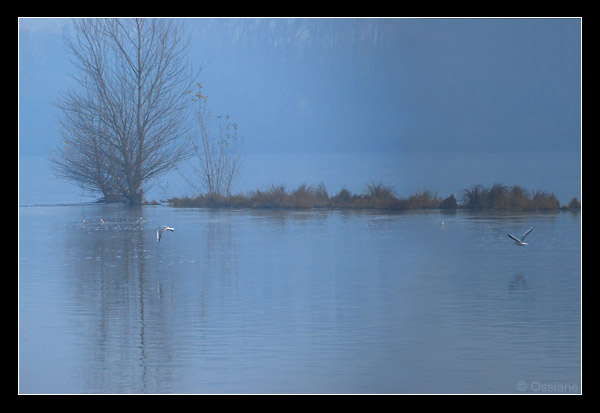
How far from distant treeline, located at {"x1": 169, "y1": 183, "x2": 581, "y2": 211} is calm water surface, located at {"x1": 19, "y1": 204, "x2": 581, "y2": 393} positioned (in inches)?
99.1

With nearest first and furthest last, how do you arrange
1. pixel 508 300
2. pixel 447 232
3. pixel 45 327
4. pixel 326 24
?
pixel 45 327, pixel 508 300, pixel 447 232, pixel 326 24

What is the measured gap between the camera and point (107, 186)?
14.0m

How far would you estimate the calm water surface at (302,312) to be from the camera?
4.54 metres

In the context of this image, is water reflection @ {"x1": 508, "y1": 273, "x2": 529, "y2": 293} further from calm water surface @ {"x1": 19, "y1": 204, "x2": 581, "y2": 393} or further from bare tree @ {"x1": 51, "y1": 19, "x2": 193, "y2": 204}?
bare tree @ {"x1": 51, "y1": 19, "x2": 193, "y2": 204}

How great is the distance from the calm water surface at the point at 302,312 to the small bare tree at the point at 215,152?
14.5ft

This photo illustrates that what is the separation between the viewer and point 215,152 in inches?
557

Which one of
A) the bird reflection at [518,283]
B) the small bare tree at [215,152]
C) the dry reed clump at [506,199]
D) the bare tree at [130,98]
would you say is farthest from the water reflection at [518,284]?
the bare tree at [130,98]

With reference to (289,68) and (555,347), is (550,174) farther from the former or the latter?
(555,347)

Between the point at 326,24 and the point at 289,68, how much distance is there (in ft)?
3.83

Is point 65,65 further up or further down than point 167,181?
further up

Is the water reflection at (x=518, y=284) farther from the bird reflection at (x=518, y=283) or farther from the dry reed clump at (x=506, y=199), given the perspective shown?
the dry reed clump at (x=506, y=199)

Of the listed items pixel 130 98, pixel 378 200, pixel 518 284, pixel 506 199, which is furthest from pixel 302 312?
pixel 130 98

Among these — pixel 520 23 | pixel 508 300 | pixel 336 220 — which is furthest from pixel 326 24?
pixel 508 300

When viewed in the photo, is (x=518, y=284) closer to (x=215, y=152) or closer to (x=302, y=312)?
(x=302, y=312)
